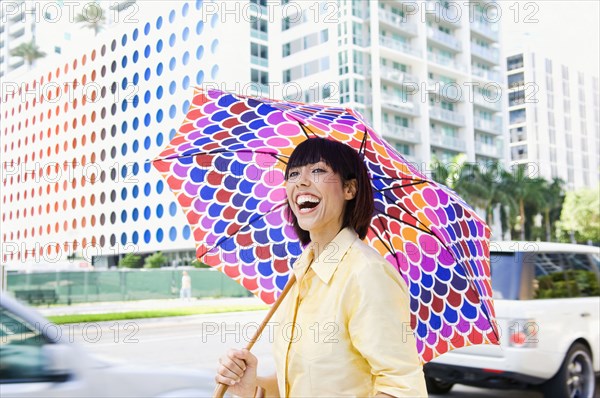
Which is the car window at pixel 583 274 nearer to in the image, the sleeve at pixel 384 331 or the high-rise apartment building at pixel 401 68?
the sleeve at pixel 384 331

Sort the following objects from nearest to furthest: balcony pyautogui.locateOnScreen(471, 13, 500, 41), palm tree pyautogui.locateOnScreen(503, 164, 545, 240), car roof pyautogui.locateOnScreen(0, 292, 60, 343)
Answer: car roof pyautogui.locateOnScreen(0, 292, 60, 343) < palm tree pyautogui.locateOnScreen(503, 164, 545, 240) < balcony pyautogui.locateOnScreen(471, 13, 500, 41)

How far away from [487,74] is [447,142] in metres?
12.8

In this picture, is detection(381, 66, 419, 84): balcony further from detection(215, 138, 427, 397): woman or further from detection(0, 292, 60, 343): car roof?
detection(215, 138, 427, 397): woman

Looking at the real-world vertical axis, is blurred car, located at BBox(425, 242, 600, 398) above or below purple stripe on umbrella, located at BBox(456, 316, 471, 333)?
below

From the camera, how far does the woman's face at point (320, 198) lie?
1930 mm

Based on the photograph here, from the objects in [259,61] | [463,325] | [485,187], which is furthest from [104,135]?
[463,325]

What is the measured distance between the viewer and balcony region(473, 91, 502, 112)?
2822 inches

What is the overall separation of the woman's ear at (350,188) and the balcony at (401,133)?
188 feet

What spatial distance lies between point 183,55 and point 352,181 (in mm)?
37293

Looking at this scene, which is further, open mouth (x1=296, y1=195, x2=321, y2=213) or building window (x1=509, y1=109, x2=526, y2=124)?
building window (x1=509, y1=109, x2=526, y2=124)

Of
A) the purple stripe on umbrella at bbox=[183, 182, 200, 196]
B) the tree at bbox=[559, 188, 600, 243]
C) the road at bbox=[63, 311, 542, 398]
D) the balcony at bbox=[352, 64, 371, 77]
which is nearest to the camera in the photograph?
the purple stripe on umbrella at bbox=[183, 182, 200, 196]

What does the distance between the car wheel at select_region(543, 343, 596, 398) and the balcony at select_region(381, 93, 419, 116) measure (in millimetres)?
53874

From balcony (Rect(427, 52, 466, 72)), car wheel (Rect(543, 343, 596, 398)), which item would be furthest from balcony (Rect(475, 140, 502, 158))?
car wheel (Rect(543, 343, 596, 398))

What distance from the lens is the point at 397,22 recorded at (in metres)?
63.5
